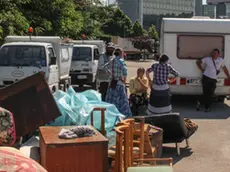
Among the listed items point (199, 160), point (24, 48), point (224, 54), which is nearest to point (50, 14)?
point (24, 48)

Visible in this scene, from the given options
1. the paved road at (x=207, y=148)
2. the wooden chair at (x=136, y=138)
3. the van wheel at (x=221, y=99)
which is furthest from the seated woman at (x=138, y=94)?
the wooden chair at (x=136, y=138)

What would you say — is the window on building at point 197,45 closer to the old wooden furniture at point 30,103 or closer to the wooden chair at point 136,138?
the wooden chair at point 136,138

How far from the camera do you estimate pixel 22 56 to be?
1303cm

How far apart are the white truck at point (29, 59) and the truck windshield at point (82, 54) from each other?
3.65 metres

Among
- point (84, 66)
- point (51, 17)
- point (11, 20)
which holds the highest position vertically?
point (51, 17)

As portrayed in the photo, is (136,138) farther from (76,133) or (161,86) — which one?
(161,86)

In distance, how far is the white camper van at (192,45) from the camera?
42.9 feet

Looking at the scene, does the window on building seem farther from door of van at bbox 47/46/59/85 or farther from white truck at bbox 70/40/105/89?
white truck at bbox 70/40/105/89

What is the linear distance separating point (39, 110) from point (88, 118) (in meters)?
0.93

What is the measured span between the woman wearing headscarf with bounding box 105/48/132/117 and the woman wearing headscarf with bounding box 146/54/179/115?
613 millimetres

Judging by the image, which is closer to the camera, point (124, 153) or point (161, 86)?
point (124, 153)

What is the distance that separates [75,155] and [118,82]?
15.7 feet

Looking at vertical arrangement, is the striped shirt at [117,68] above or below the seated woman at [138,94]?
above

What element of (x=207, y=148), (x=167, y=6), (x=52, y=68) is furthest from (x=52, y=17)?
(x=167, y=6)
